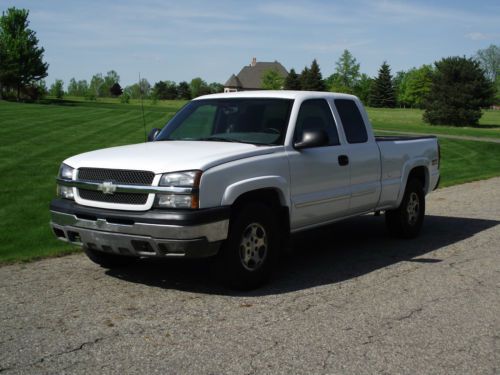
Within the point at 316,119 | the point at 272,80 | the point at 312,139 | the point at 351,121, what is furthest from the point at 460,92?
the point at 272,80

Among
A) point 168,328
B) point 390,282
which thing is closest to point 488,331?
point 390,282

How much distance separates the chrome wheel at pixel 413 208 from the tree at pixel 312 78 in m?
88.6

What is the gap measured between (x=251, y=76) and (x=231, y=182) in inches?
5397

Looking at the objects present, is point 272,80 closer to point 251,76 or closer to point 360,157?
point 251,76

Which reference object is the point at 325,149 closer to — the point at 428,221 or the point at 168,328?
Result: the point at 168,328

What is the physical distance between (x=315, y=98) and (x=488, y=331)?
328cm

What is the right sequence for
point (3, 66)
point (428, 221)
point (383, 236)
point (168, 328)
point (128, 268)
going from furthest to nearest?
point (3, 66) → point (428, 221) → point (383, 236) → point (128, 268) → point (168, 328)

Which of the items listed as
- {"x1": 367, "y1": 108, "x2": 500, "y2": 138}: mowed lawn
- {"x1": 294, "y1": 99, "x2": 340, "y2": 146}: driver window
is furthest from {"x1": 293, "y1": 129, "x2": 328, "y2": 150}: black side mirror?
{"x1": 367, "y1": 108, "x2": 500, "y2": 138}: mowed lawn

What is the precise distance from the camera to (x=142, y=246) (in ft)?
18.4

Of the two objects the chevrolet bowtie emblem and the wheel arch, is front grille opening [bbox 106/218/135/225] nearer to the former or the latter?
the chevrolet bowtie emblem

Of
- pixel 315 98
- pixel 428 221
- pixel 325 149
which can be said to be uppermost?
pixel 315 98

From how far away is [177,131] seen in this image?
729cm

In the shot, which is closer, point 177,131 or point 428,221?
point 177,131

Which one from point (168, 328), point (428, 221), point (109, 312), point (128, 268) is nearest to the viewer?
point (168, 328)
